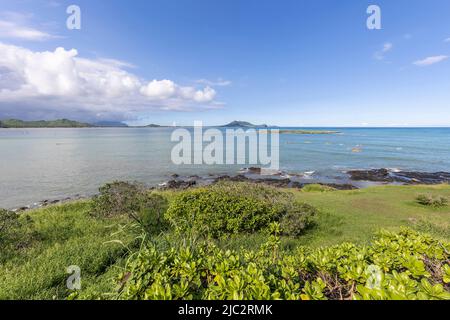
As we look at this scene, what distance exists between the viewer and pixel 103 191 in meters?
9.93

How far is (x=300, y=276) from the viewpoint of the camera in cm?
263

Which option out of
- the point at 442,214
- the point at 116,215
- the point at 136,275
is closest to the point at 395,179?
the point at 442,214

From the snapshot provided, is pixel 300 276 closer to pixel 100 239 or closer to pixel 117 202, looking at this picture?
pixel 100 239

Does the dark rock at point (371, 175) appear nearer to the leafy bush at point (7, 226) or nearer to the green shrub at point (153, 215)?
the green shrub at point (153, 215)

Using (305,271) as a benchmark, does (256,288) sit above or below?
above

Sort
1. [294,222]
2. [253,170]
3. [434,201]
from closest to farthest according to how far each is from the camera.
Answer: [294,222] → [434,201] → [253,170]

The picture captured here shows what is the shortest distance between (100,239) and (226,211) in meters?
3.97

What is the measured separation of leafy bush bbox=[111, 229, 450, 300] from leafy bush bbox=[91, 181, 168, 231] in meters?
6.33

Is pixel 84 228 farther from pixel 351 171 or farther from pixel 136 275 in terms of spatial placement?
pixel 351 171

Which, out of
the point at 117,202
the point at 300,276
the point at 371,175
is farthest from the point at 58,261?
the point at 371,175

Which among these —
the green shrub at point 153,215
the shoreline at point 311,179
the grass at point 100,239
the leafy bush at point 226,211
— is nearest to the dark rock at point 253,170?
the shoreline at point 311,179

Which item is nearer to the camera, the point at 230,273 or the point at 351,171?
the point at 230,273

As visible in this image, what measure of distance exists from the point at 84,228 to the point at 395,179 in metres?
34.1
